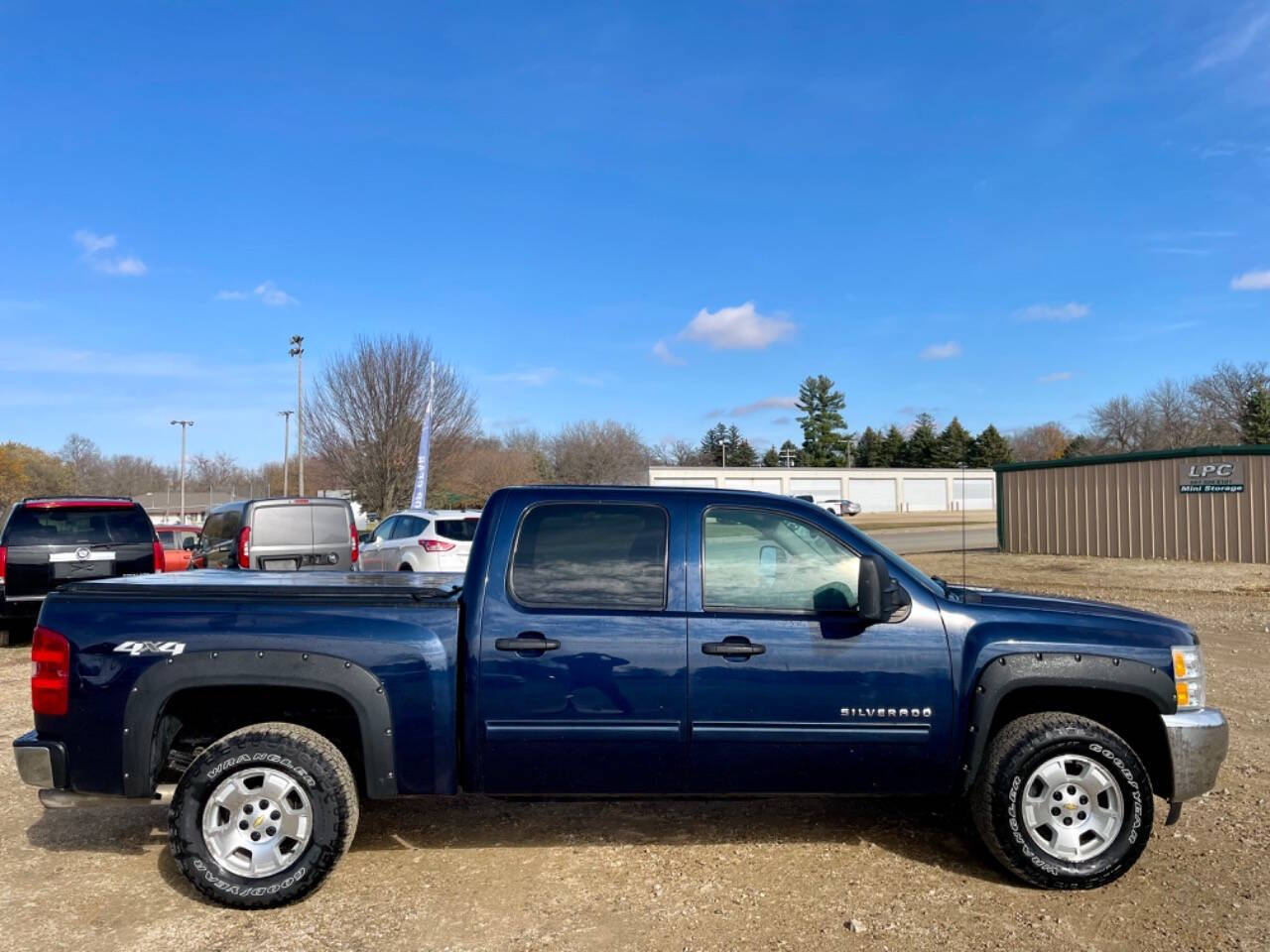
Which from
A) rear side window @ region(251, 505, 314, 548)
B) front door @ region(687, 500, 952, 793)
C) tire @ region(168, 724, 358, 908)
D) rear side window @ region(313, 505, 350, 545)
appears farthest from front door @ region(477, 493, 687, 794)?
rear side window @ region(313, 505, 350, 545)

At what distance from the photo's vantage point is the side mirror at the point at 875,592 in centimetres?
399

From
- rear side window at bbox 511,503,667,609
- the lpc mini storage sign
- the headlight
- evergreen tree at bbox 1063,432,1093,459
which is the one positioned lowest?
the headlight

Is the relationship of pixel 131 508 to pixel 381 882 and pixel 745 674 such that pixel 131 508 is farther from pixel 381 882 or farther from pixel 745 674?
pixel 745 674

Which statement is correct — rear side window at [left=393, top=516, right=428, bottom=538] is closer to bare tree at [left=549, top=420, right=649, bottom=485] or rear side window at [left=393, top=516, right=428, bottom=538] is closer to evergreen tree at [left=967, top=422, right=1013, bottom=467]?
bare tree at [left=549, top=420, right=649, bottom=485]

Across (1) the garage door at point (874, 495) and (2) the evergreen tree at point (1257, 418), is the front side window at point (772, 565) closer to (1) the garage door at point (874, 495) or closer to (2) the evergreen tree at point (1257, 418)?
(2) the evergreen tree at point (1257, 418)

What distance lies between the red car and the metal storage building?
20.3m

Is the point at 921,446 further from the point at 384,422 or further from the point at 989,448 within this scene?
the point at 384,422

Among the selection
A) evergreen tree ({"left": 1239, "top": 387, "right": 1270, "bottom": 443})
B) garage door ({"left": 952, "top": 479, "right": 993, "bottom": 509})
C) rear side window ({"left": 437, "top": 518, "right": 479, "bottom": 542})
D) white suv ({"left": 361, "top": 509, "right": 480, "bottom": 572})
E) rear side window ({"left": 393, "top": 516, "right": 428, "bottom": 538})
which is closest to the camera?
white suv ({"left": 361, "top": 509, "right": 480, "bottom": 572})

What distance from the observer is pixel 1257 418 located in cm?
5228

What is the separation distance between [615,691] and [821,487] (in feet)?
228

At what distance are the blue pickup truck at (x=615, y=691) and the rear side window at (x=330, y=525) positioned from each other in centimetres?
834

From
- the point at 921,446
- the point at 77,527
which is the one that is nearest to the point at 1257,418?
the point at 921,446

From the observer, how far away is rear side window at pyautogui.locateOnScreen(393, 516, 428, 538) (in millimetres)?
15133

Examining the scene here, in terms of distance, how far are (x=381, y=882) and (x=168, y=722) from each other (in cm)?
123
